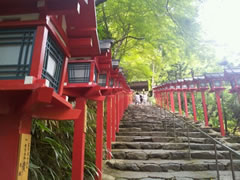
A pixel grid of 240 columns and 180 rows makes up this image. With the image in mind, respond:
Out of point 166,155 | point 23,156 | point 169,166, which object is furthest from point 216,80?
point 23,156

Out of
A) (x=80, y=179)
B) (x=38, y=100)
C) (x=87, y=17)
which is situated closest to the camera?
(x=38, y=100)

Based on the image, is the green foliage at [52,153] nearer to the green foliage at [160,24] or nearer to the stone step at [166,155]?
the stone step at [166,155]

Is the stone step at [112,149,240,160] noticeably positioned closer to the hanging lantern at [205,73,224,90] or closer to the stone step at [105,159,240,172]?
the stone step at [105,159,240,172]

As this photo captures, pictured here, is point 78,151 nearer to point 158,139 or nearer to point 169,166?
point 169,166

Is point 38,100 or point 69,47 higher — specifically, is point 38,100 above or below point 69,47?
below

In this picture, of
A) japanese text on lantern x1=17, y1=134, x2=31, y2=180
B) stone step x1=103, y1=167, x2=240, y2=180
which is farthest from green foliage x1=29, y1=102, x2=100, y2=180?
japanese text on lantern x1=17, y1=134, x2=31, y2=180

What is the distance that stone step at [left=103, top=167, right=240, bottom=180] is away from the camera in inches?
178

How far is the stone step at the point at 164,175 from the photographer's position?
14.9 feet

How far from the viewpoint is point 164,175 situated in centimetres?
476

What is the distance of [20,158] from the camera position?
1467mm

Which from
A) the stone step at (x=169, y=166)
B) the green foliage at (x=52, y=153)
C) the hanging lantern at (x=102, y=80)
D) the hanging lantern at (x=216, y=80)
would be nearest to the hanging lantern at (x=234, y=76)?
the hanging lantern at (x=216, y=80)

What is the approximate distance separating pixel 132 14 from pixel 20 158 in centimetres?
681

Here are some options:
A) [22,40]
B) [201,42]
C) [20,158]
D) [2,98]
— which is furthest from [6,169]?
[201,42]

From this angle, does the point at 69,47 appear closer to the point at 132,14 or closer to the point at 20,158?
the point at 20,158
